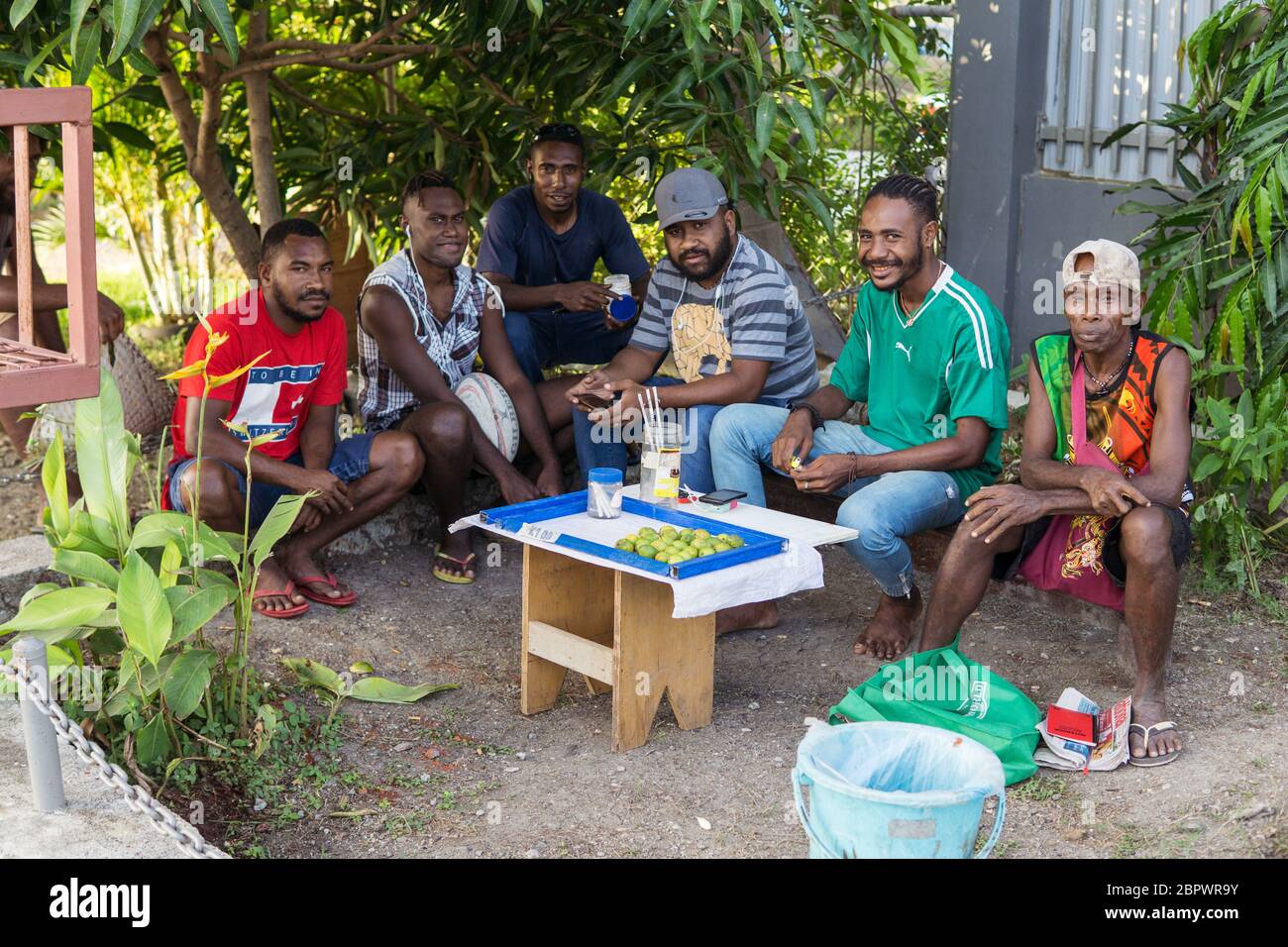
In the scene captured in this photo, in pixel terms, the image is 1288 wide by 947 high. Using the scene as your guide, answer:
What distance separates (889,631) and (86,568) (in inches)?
91.9

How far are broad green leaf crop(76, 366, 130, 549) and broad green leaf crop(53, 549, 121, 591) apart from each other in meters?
0.19

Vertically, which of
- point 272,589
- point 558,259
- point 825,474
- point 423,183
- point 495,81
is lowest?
point 272,589

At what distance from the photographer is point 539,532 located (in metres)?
3.87

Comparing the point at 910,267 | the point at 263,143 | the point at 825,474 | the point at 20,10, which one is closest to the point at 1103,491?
the point at 825,474

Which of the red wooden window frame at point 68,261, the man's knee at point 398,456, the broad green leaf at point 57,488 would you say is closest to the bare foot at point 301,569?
the man's knee at point 398,456

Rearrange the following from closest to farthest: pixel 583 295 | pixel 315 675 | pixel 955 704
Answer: pixel 955 704 → pixel 315 675 → pixel 583 295

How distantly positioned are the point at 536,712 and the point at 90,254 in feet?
6.40

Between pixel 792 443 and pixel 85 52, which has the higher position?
pixel 85 52

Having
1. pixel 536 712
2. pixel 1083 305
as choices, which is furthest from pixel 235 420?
pixel 1083 305

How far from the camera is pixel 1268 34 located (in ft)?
14.5

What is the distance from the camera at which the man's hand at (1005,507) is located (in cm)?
383

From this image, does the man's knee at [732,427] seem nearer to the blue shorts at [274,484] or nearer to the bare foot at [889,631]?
the bare foot at [889,631]

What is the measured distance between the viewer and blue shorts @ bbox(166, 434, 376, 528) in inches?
179

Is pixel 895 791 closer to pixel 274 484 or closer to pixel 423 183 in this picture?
pixel 274 484
